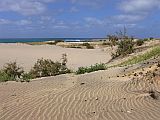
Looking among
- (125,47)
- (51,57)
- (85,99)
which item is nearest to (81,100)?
(85,99)

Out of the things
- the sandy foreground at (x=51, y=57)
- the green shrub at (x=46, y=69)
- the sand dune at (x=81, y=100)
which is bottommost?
the sandy foreground at (x=51, y=57)

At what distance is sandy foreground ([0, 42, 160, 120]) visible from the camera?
8159mm

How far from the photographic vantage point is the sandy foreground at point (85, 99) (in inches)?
321

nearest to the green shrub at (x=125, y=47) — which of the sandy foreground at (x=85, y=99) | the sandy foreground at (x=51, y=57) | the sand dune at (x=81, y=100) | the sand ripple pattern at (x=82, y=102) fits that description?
the sandy foreground at (x=51, y=57)

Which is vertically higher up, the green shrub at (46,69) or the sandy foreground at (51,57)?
the green shrub at (46,69)

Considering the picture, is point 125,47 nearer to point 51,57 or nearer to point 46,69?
point 51,57

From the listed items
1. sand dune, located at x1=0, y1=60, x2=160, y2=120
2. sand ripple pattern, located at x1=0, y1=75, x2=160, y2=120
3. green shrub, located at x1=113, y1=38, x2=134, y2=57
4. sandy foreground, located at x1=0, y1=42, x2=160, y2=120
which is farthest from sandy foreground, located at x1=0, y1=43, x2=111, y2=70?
sand ripple pattern, located at x1=0, y1=75, x2=160, y2=120

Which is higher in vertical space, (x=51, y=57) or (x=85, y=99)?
(x=85, y=99)

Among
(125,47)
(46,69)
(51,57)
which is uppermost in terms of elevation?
(125,47)

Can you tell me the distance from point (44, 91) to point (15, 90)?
3.21ft

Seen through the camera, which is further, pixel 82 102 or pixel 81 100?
pixel 81 100

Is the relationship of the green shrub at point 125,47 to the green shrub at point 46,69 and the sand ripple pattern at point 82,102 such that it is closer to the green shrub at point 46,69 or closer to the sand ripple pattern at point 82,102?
the green shrub at point 46,69

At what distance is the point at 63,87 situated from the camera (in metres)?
11.8

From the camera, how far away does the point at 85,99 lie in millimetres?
9883
